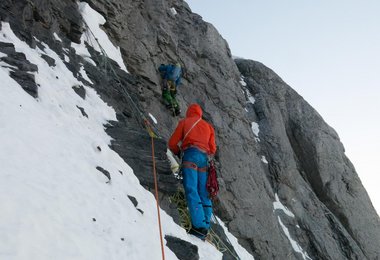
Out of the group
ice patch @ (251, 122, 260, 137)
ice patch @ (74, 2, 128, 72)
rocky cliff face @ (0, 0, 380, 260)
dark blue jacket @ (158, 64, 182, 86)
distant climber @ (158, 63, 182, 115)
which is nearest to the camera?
rocky cliff face @ (0, 0, 380, 260)

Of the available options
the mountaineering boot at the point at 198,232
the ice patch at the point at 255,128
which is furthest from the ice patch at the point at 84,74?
the ice patch at the point at 255,128

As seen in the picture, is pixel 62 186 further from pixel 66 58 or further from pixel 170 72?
pixel 170 72

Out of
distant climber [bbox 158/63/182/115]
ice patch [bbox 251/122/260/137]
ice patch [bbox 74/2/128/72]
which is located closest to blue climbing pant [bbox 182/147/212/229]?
ice patch [bbox 74/2/128/72]

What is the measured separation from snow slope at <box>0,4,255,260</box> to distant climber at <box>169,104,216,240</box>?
463mm

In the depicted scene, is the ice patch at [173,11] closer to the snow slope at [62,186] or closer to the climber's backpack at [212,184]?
the snow slope at [62,186]

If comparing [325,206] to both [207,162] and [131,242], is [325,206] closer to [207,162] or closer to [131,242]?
[207,162]

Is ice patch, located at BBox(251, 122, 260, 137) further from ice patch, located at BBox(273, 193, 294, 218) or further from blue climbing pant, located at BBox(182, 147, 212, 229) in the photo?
blue climbing pant, located at BBox(182, 147, 212, 229)

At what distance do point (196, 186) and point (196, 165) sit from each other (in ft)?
1.35

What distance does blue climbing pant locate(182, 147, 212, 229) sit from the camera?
776 cm

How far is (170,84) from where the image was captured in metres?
13.0

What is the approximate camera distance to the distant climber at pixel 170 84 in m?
12.6

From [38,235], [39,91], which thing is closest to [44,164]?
[38,235]

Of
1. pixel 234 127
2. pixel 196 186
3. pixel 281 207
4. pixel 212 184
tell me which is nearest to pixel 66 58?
pixel 196 186

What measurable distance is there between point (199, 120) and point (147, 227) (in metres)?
3.39
